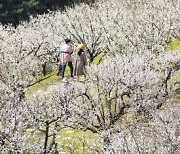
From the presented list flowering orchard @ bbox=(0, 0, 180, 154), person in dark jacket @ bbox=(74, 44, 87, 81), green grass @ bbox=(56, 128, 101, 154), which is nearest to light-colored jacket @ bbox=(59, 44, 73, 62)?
person in dark jacket @ bbox=(74, 44, 87, 81)

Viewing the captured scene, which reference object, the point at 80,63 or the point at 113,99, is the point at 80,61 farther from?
the point at 113,99

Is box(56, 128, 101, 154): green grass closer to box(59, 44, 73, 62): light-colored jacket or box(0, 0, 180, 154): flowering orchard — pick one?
box(0, 0, 180, 154): flowering orchard

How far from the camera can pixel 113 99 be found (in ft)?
50.1

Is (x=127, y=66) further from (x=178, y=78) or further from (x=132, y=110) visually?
(x=178, y=78)

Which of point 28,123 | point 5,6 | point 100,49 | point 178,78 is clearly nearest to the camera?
point 28,123

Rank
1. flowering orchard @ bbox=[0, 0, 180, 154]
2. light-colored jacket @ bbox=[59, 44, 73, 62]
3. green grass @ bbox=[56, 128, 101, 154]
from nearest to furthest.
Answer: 1. flowering orchard @ bbox=[0, 0, 180, 154]
2. green grass @ bbox=[56, 128, 101, 154]
3. light-colored jacket @ bbox=[59, 44, 73, 62]

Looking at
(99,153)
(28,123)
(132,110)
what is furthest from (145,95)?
(28,123)

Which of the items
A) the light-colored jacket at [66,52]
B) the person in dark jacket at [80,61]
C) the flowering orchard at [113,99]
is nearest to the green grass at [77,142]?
the flowering orchard at [113,99]

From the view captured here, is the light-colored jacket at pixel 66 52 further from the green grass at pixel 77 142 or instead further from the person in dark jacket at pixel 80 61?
the green grass at pixel 77 142

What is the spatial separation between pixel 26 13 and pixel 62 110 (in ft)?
142

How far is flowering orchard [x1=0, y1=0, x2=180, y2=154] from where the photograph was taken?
9492 millimetres

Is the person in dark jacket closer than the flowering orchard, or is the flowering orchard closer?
the flowering orchard

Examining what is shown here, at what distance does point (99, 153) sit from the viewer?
11.4m

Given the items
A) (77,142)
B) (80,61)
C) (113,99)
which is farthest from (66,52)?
(77,142)
